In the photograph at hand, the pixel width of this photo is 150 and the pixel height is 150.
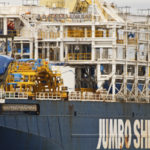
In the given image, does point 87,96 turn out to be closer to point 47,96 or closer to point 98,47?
point 47,96

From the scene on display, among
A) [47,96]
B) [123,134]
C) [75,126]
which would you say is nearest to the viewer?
[47,96]

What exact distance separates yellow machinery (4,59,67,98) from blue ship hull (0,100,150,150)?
1616mm

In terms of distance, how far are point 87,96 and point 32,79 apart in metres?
4.62

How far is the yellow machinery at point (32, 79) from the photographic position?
7388cm

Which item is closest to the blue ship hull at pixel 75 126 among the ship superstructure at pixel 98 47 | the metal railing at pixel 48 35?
the ship superstructure at pixel 98 47

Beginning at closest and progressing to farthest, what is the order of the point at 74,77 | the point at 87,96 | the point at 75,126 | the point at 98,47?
the point at 75,126, the point at 87,96, the point at 74,77, the point at 98,47

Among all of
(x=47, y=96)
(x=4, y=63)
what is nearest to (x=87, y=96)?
(x=47, y=96)

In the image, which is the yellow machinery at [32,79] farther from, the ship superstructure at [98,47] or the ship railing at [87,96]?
the ship superstructure at [98,47]

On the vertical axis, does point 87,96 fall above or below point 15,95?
below

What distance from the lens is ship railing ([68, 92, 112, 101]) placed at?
75250mm

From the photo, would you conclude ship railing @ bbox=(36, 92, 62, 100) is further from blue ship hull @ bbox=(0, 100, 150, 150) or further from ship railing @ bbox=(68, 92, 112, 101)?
ship railing @ bbox=(68, 92, 112, 101)

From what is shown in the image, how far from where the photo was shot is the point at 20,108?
71250 millimetres

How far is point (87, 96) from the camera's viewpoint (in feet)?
249

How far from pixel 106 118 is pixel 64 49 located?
846 cm
